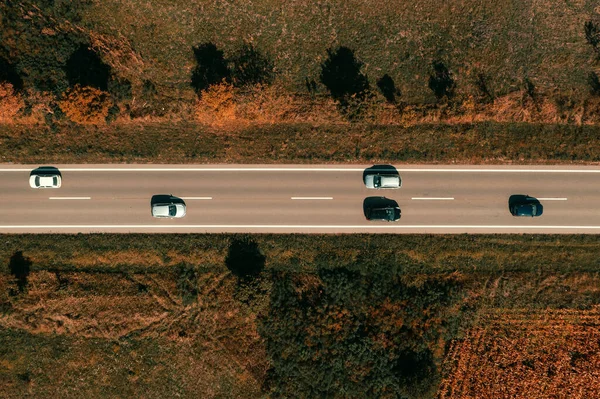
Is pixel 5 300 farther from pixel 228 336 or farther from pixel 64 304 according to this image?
pixel 228 336

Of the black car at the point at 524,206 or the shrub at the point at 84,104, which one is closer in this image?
the shrub at the point at 84,104

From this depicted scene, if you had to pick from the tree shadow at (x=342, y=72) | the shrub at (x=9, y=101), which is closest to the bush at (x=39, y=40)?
the shrub at (x=9, y=101)

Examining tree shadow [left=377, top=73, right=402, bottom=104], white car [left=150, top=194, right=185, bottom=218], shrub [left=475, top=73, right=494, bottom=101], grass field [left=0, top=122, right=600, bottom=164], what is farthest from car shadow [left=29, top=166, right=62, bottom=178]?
shrub [left=475, top=73, right=494, bottom=101]

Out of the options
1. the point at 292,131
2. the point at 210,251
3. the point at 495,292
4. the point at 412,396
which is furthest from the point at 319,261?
the point at 495,292

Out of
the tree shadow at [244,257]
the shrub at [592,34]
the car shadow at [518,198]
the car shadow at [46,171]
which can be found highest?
the shrub at [592,34]

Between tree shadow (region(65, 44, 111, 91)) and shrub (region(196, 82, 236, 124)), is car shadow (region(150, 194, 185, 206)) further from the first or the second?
tree shadow (region(65, 44, 111, 91))

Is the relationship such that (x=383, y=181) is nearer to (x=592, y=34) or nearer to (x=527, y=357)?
(x=527, y=357)

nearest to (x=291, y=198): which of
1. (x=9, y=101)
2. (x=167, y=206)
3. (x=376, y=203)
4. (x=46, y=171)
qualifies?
(x=376, y=203)

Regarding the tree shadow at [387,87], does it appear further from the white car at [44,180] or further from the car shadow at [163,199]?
the white car at [44,180]
